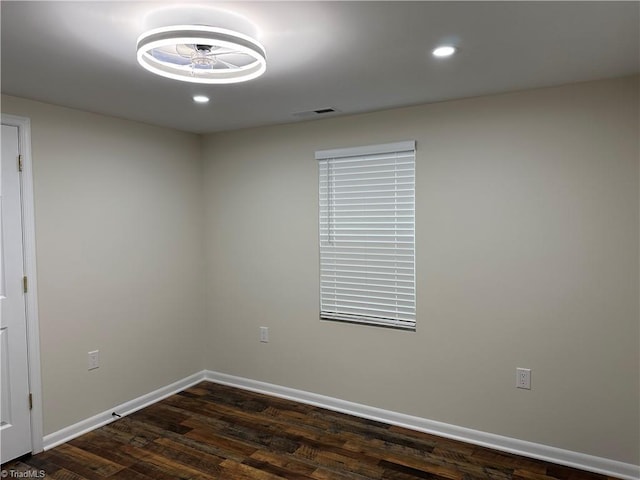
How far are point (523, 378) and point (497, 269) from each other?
71 centimetres

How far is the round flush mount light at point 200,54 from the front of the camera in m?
1.73

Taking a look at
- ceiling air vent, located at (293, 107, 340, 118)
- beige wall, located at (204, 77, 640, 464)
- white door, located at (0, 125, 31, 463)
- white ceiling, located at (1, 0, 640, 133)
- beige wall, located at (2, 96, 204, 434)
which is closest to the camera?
white ceiling, located at (1, 0, 640, 133)

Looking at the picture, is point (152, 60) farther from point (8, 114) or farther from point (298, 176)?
point (298, 176)

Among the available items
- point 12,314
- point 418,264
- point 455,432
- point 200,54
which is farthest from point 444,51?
point 12,314

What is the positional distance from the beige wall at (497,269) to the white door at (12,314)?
5.77 ft

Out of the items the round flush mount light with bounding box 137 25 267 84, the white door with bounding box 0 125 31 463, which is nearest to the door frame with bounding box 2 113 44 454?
the white door with bounding box 0 125 31 463

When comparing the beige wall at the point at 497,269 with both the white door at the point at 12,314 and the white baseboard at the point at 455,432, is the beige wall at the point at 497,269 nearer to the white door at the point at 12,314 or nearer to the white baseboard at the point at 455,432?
the white baseboard at the point at 455,432

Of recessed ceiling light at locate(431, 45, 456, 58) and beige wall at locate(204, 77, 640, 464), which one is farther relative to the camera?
beige wall at locate(204, 77, 640, 464)

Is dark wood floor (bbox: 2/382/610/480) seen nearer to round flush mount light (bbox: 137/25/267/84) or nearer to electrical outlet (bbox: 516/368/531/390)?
electrical outlet (bbox: 516/368/531/390)

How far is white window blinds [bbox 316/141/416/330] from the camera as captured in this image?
3309 mm

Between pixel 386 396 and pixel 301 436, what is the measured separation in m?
0.70

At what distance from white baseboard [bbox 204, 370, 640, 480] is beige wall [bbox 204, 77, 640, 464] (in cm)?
5

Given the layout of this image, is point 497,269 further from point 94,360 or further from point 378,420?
point 94,360

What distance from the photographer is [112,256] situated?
11.4 feet
